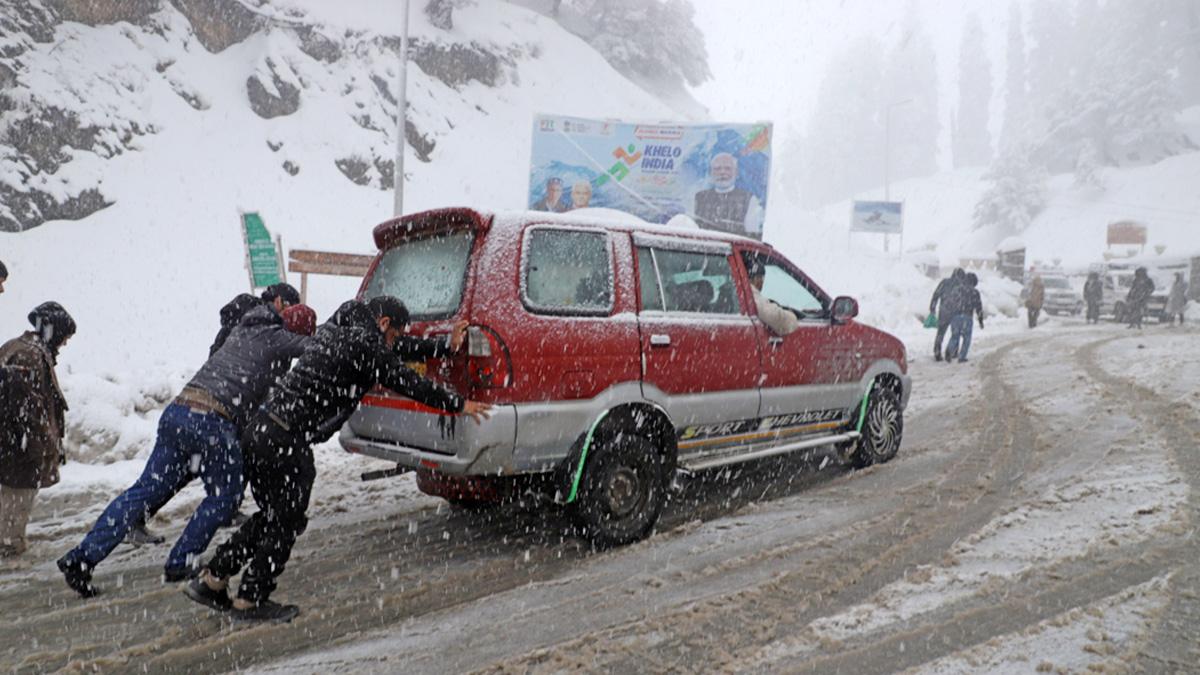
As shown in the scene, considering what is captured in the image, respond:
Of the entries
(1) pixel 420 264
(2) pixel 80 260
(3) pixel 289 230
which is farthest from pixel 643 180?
(1) pixel 420 264

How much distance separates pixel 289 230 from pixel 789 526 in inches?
781

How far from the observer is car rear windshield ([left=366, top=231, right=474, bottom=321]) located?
425cm

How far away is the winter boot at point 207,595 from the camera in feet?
11.8

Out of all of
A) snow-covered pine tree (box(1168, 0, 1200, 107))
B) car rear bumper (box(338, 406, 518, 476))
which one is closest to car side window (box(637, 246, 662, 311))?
car rear bumper (box(338, 406, 518, 476))

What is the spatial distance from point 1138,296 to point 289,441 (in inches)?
996

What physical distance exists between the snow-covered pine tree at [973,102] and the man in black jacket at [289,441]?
409 ft

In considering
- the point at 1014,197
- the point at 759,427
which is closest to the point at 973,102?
the point at 1014,197

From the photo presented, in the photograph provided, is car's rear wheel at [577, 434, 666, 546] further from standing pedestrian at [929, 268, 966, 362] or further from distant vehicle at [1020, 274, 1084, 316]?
distant vehicle at [1020, 274, 1084, 316]

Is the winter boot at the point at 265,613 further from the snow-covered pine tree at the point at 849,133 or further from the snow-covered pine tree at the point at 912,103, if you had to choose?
the snow-covered pine tree at the point at 912,103

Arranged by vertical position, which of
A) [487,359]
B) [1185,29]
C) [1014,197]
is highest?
[1185,29]

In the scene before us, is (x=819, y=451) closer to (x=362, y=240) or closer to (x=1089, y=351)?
(x=1089, y=351)

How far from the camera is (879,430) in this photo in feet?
21.0

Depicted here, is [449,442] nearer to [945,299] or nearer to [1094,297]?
[945,299]

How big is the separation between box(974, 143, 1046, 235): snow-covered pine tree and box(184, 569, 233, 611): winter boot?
2967 inches
